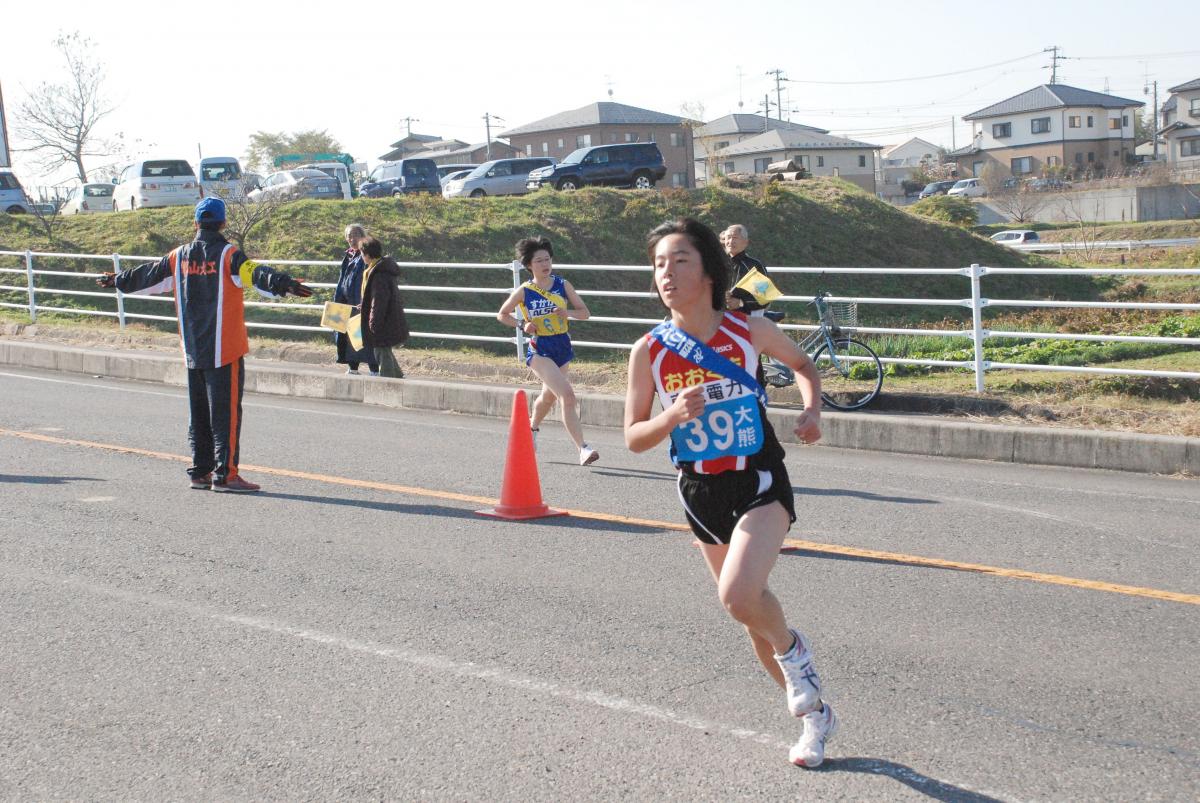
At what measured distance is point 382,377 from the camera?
14688 mm

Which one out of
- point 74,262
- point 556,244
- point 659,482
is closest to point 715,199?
point 556,244

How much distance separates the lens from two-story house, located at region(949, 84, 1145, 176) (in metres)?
96.0

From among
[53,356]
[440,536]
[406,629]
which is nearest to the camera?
[406,629]

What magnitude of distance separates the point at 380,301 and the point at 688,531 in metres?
7.13

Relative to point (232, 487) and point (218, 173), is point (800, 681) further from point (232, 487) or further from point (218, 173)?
point (218, 173)

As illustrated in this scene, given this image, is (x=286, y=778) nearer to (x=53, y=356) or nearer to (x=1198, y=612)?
(x=1198, y=612)

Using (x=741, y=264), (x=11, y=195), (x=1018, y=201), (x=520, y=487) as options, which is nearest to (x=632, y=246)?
(x=11, y=195)

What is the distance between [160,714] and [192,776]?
0.65 m

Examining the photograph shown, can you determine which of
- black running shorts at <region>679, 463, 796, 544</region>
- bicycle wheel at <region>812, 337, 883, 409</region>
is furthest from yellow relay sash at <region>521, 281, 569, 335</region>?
black running shorts at <region>679, 463, 796, 544</region>

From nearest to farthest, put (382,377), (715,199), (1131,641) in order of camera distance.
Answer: (1131,641)
(382,377)
(715,199)

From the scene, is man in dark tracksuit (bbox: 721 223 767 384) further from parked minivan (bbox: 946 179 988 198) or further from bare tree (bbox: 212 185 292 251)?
parked minivan (bbox: 946 179 988 198)

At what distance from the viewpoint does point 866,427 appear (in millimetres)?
11195

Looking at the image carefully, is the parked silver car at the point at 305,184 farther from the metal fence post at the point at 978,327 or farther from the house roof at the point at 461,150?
the house roof at the point at 461,150

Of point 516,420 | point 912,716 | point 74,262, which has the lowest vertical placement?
point 912,716
